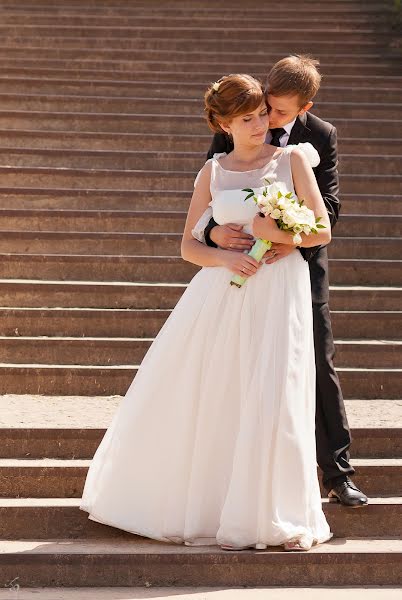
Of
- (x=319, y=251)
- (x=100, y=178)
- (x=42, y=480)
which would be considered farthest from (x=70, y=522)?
(x=100, y=178)

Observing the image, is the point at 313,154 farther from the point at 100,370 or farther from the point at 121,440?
the point at 100,370

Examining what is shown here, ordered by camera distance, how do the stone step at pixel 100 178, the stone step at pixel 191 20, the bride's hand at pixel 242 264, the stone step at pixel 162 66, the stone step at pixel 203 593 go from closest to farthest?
the stone step at pixel 203 593 < the bride's hand at pixel 242 264 < the stone step at pixel 100 178 < the stone step at pixel 162 66 < the stone step at pixel 191 20

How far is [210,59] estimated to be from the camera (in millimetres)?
11422

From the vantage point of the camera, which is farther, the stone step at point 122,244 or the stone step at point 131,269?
the stone step at point 122,244

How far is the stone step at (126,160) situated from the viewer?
9.19 meters

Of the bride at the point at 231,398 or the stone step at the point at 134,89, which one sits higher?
the stone step at the point at 134,89

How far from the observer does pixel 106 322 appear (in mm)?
7160

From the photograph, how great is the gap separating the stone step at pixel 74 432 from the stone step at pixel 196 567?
2.86 ft

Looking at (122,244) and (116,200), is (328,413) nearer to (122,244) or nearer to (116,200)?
(122,244)

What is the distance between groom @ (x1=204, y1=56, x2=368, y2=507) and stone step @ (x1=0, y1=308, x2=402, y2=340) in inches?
80.8

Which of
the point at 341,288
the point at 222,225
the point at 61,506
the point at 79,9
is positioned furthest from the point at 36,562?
the point at 79,9

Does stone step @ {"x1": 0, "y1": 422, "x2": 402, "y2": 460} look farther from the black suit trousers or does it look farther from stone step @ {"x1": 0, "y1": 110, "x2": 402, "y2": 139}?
stone step @ {"x1": 0, "y1": 110, "x2": 402, "y2": 139}

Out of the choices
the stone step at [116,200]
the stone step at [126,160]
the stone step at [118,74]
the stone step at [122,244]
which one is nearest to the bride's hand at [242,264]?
the stone step at [122,244]

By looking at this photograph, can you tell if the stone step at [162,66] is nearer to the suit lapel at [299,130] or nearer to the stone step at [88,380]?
the stone step at [88,380]
